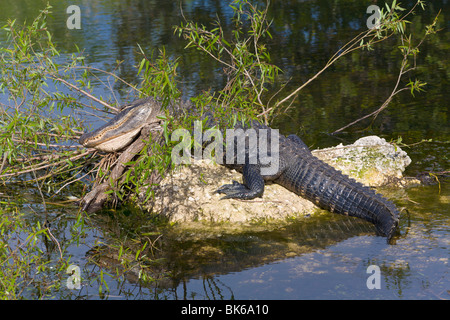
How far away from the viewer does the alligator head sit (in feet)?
20.6

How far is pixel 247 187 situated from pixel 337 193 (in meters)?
1.03

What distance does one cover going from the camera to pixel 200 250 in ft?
17.3

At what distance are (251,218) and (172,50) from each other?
8043mm

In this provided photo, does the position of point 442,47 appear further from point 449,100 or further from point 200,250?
point 200,250

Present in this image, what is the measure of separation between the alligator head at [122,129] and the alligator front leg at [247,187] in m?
1.22

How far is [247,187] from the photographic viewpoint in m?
6.18

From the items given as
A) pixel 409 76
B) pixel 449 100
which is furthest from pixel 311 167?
pixel 409 76

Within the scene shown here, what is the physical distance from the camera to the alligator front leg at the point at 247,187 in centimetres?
599

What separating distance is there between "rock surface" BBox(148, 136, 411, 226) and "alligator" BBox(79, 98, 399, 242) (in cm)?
13

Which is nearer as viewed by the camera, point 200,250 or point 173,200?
point 200,250

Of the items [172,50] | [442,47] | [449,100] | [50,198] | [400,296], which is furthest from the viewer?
[172,50]
